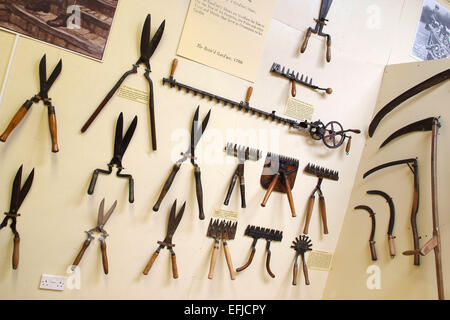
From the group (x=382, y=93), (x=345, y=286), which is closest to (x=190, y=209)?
(x=345, y=286)

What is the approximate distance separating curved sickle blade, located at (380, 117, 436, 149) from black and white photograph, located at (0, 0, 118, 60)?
2.24 m

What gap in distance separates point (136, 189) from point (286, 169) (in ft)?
3.81

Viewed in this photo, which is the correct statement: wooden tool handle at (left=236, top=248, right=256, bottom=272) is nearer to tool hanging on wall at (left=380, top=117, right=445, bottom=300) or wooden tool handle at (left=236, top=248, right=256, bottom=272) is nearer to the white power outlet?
tool hanging on wall at (left=380, top=117, right=445, bottom=300)

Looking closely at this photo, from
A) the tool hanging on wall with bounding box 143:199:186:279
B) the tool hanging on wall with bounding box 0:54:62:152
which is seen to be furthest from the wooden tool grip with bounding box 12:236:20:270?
the tool hanging on wall with bounding box 143:199:186:279

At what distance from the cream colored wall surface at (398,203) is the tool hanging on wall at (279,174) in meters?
0.65

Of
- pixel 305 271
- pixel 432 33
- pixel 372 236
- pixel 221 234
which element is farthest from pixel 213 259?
pixel 432 33

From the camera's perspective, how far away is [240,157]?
261cm

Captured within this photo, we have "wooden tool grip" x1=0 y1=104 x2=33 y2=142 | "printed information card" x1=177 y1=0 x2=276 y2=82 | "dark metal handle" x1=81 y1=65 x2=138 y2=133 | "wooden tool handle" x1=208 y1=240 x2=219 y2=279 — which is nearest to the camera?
"wooden tool grip" x1=0 y1=104 x2=33 y2=142

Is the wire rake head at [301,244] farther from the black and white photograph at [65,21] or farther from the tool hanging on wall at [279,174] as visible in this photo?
the black and white photograph at [65,21]

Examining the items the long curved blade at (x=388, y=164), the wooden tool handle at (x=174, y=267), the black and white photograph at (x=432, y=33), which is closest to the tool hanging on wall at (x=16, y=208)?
the wooden tool handle at (x=174, y=267)

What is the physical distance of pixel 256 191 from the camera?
271cm

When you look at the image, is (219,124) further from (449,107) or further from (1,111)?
(449,107)

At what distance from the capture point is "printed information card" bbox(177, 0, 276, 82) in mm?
2348

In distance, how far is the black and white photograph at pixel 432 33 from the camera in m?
3.23
